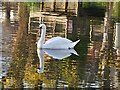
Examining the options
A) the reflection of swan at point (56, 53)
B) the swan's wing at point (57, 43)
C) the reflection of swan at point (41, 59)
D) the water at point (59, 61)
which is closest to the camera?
the water at point (59, 61)

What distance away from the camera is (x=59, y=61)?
22.6ft

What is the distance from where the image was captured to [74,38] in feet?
28.3

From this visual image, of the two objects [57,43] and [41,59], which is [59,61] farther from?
[57,43]

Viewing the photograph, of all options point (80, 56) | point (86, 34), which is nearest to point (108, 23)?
point (86, 34)

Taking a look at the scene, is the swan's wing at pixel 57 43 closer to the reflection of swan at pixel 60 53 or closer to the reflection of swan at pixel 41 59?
the reflection of swan at pixel 60 53

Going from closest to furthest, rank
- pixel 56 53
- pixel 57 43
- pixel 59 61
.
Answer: pixel 59 61 < pixel 56 53 < pixel 57 43

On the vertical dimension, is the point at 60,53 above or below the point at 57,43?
below

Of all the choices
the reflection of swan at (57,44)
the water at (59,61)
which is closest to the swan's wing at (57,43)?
the reflection of swan at (57,44)

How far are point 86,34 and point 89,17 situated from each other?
2563 millimetres

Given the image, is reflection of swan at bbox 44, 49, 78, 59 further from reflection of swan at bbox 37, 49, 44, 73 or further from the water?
reflection of swan at bbox 37, 49, 44, 73

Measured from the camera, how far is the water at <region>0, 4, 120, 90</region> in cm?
584

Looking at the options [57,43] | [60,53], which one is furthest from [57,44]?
[60,53]

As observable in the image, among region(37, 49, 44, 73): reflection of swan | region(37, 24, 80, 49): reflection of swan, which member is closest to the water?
region(37, 49, 44, 73): reflection of swan

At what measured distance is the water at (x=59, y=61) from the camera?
5836 mm
